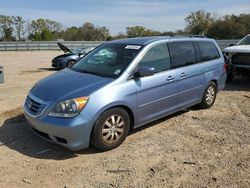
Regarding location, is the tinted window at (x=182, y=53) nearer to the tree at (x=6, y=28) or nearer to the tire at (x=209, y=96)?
the tire at (x=209, y=96)

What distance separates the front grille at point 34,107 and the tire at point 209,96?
3.70 meters

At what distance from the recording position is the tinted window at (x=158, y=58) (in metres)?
5.13

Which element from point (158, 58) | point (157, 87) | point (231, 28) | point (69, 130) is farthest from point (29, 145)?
point (231, 28)

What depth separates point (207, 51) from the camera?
6.73 metres

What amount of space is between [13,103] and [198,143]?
4.70 meters

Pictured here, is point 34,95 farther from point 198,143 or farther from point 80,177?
point 198,143

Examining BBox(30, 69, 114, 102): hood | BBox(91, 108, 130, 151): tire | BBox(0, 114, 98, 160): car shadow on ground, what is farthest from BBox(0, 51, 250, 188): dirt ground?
BBox(30, 69, 114, 102): hood

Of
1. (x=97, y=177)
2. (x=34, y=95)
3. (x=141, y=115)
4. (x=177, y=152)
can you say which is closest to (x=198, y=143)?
(x=177, y=152)

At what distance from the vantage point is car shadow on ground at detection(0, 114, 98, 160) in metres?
4.46

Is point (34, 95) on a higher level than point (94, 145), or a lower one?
higher

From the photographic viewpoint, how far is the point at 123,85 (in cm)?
463

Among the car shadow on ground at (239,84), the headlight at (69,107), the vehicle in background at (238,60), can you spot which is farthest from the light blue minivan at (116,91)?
the vehicle in background at (238,60)

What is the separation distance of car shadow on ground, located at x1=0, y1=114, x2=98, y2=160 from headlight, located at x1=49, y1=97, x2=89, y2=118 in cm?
67

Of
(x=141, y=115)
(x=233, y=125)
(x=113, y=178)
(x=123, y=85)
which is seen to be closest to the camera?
(x=113, y=178)
